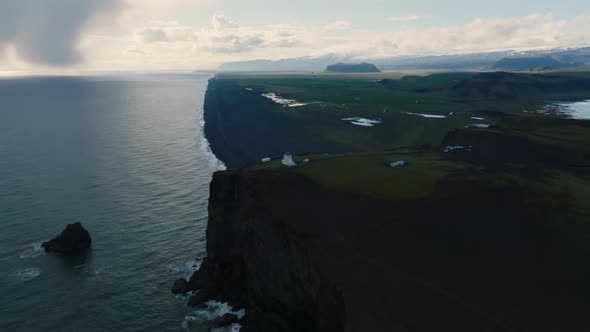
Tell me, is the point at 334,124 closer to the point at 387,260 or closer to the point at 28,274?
the point at 28,274

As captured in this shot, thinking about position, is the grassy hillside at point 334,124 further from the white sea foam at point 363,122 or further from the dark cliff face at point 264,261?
the dark cliff face at point 264,261

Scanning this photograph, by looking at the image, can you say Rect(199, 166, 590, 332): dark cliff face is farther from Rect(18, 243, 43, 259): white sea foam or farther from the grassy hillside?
the grassy hillside

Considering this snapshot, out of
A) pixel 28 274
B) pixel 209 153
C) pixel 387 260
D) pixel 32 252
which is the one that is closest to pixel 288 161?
pixel 387 260

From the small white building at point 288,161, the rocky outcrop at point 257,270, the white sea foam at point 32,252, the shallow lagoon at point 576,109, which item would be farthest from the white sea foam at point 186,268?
the shallow lagoon at point 576,109

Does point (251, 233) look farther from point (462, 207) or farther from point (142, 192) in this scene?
point (142, 192)

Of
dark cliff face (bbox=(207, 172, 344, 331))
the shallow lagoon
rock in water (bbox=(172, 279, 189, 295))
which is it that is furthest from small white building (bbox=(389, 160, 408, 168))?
the shallow lagoon
